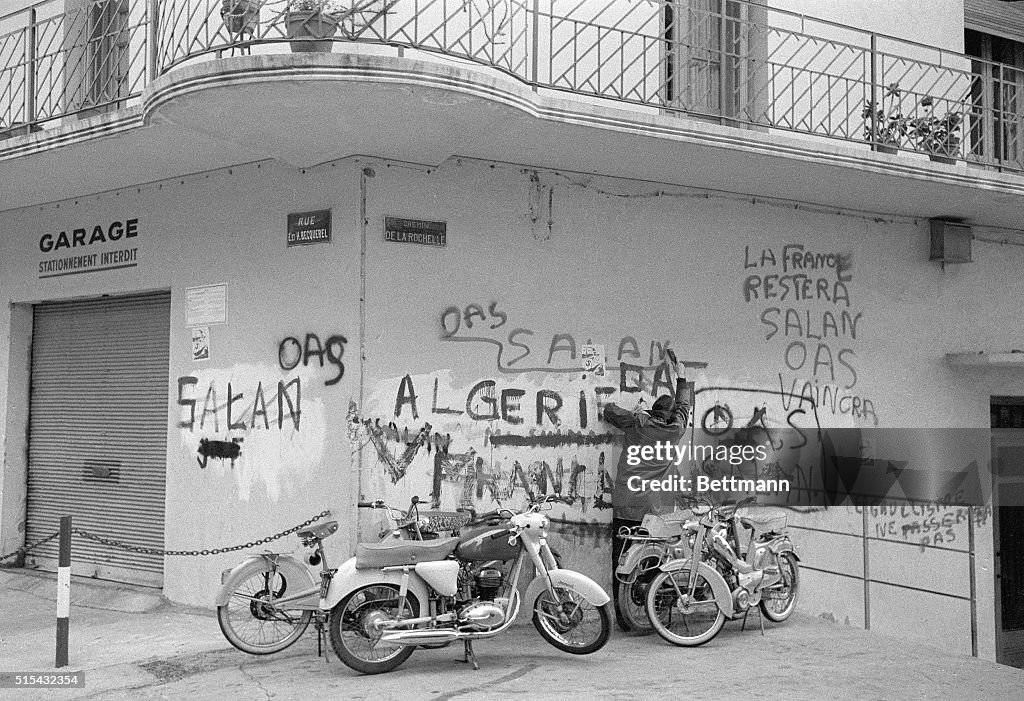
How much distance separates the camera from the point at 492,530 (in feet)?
25.5

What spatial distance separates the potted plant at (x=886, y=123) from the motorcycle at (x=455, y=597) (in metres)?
5.13

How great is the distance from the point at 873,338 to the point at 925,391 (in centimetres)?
96

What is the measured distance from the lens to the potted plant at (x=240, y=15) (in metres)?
7.45

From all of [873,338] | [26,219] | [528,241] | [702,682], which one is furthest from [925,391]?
[26,219]

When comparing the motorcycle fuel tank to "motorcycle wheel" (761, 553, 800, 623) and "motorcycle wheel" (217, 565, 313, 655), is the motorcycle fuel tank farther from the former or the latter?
"motorcycle wheel" (761, 553, 800, 623)

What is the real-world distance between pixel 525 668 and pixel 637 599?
1422 millimetres

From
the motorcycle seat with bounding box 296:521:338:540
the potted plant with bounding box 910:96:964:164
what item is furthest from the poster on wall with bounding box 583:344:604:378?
the potted plant with bounding box 910:96:964:164

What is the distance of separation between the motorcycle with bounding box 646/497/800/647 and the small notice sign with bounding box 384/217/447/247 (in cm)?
309

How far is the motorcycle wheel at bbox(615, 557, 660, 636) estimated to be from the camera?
8.69 m

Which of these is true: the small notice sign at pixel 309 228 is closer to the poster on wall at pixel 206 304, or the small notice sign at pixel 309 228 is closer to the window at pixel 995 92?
the poster on wall at pixel 206 304

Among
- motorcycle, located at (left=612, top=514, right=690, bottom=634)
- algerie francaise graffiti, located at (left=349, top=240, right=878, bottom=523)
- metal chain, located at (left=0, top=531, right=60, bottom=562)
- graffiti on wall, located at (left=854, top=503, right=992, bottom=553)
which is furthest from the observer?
graffiti on wall, located at (left=854, top=503, right=992, bottom=553)

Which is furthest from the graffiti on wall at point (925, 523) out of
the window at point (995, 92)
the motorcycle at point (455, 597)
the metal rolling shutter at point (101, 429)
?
the metal rolling shutter at point (101, 429)

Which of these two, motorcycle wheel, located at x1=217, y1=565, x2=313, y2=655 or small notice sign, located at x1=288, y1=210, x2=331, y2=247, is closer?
motorcycle wheel, located at x1=217, y1=565, x2=313, y2=655

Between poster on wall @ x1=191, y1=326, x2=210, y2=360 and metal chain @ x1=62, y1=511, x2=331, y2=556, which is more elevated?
poster on wall @ x1=191, y1=326, x2=210, y2=360
